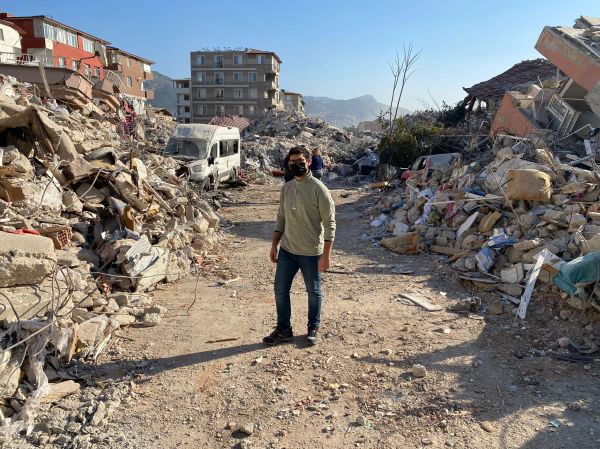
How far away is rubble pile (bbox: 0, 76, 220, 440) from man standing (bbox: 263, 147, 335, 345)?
5.68ft

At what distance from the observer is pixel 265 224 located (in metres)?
11.0

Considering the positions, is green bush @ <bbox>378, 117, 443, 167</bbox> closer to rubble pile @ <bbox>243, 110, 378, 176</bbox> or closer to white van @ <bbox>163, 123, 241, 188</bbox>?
rubble pile @ <bbox>243, 110, 378, 176</bbox>

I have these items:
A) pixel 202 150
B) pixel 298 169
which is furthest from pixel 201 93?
pixel 298 169

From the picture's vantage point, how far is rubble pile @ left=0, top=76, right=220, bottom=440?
371 centimetres

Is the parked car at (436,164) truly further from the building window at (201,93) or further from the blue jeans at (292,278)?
the building window at (201,93)

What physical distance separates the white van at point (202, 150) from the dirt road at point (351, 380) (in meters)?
7.54

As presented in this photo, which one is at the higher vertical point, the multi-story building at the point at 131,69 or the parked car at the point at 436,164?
the multi-story building at the point at 131,69

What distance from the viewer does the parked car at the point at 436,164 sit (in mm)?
11609

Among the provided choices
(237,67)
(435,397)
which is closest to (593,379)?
(435,397)

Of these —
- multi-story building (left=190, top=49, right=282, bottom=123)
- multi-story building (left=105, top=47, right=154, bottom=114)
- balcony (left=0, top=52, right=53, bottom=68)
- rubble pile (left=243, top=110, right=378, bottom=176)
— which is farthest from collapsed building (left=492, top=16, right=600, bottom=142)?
multi-story building (left=190, top=49, right=282, bottom=123)

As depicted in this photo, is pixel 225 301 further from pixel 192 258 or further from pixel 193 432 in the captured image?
pixel 193 432

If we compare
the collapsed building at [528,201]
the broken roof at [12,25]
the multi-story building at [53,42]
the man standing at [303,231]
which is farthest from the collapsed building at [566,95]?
the broken roof at [12,25]

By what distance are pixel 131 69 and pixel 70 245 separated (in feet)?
177

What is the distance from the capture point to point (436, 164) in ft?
42.3
